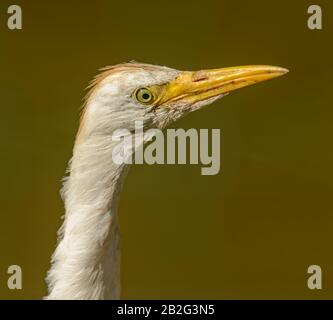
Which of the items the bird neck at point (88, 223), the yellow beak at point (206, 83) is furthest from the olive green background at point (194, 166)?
the bird neck at point (88, 223)

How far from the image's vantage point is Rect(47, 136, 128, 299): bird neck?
2.48 meters

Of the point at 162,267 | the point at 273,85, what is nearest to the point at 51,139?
the point at 162,267

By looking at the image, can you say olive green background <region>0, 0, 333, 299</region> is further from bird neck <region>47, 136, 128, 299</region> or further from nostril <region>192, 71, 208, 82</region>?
bird neck <region>47, 136, 128, 299</region>

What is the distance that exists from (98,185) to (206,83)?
1.63 ft

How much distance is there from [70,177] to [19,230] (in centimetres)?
93

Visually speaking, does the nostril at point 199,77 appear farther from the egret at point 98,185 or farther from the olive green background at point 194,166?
the olive green background at point 194,166

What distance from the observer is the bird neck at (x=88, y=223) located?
8.14 ft

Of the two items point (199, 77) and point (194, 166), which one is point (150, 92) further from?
point (194, 166)

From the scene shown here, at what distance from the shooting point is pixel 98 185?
2.49m

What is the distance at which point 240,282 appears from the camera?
3502 mm

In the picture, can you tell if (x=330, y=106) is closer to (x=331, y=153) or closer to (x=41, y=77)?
(x=331, y=153)

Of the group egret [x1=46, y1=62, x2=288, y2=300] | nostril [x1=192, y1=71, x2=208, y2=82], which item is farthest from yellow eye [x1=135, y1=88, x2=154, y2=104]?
nostril [x1=192, y1=71, x2=208, y2=82]

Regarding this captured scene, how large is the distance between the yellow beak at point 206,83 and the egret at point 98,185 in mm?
50
